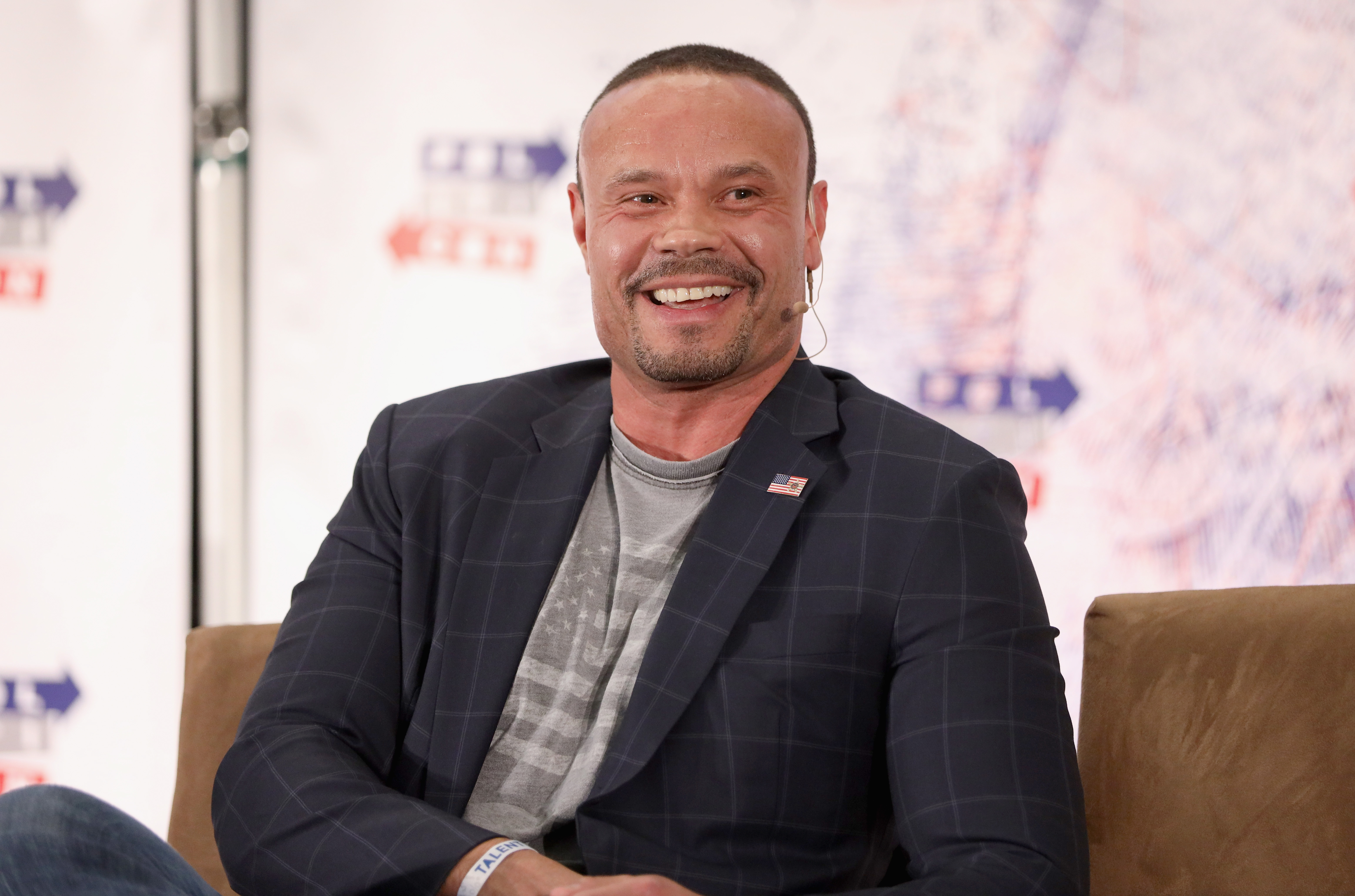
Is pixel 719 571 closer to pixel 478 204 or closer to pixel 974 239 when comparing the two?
pixel 974 239

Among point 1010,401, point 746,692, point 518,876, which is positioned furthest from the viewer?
point 1010,401

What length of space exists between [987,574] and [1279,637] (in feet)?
1.37

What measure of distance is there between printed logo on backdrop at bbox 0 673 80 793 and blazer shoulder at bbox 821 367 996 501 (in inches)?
83.1

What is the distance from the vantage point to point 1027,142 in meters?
2.63

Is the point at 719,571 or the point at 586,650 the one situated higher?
the point at 719,571

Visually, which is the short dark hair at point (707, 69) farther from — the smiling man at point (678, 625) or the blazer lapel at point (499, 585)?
the blazer lapel at point (499, 585)

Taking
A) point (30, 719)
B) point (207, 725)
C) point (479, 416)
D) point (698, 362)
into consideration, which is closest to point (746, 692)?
point (698, 362)

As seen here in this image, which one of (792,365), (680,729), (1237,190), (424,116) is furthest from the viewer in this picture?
(424,116)

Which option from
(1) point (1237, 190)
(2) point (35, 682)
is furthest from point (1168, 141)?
(2) point (35, 682)

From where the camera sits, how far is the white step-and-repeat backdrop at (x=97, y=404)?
2.80m

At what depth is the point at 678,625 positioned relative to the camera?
145cm

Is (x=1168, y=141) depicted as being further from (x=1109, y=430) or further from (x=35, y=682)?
(x=35, y=682)

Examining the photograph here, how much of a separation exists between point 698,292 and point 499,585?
470 mm

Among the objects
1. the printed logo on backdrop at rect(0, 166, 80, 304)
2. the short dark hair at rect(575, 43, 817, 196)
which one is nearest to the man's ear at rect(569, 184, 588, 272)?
the short dark hair at rect(575, 43, 817, 196)
